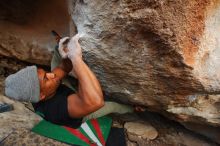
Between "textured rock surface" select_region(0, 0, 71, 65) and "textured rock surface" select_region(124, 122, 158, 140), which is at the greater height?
"textured rock surface" select_region(0, 0, 71, 65)

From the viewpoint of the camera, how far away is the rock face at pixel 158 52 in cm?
137

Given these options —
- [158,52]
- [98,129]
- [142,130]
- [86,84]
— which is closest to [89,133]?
[98,129]

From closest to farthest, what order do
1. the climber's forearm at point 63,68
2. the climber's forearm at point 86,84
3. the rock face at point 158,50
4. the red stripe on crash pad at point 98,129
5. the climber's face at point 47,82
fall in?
the rock face at point 158,50
the climber's forearm at point 86,84
the climber's face at point 47,82
the climber's forearm at point 63,68
the red stripe on crash pad at point 98,129

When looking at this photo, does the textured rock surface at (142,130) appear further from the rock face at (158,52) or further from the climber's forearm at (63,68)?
the climber's forearm at (63,68)

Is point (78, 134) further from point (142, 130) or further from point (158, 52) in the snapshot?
point (158, 52)

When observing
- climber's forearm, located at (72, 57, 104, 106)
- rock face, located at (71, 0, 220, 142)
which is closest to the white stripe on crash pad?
rock face, located at (71, 0, 220, 142)

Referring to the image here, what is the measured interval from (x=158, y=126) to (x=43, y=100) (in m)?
0.94

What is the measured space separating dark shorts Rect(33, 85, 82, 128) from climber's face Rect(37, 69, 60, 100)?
0.06m

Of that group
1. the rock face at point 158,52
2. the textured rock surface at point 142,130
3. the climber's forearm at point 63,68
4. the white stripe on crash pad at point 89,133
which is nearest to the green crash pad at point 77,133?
the white stripe on crash pad at point 89,133

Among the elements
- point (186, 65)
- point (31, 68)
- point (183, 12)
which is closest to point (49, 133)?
point (31, 68)

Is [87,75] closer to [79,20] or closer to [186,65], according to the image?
[79,20]

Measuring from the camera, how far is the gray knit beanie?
162cm

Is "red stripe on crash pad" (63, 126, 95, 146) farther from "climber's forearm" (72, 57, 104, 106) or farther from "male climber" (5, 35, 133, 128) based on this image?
"climber's forearm" (72, 57, 104, 106)

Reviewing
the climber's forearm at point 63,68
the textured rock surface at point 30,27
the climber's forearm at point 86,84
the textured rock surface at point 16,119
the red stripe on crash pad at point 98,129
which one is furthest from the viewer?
the textured rock surface at point 30,27
